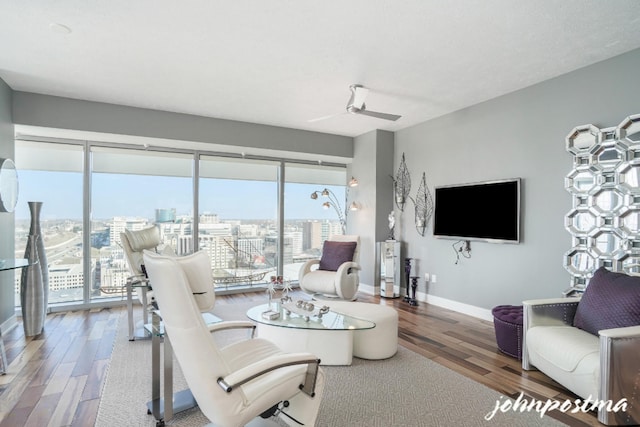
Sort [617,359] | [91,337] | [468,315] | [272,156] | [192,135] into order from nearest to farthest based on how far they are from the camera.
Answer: [617,359] → [91,337] → [468,315] → [192,135] → [272,156]

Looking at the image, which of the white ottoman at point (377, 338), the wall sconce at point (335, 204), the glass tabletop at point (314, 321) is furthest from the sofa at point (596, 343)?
the wall sconce at point (335, 204)

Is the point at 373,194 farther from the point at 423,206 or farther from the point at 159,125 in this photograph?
the point at 159,125

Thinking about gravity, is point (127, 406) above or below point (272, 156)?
below

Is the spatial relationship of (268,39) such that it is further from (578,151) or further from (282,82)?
(578,151)

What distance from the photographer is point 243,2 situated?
2.34m

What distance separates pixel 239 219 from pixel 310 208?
137 cm

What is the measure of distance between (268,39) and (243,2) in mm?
496

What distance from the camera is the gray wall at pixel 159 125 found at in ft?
13.4

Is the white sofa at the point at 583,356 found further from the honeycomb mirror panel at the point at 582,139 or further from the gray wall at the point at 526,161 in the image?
the honeycomb mirror panel at the point at 582,139

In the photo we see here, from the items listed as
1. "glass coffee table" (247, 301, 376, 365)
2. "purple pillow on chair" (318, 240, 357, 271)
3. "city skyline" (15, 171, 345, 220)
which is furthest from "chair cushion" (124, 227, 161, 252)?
"purple pillow on chair" (318, 240, 357, 271)

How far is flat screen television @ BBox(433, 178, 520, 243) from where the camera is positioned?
155 inches

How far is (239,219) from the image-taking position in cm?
580

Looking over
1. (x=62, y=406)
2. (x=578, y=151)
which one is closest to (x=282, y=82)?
(x=578, y=151)

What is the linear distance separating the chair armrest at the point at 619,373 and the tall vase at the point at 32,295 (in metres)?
4.94
